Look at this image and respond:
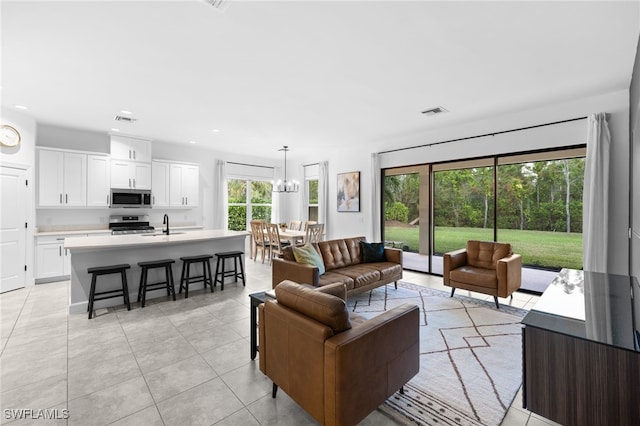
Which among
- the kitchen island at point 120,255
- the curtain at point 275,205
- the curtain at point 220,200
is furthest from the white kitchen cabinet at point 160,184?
the curtain at point 275,205

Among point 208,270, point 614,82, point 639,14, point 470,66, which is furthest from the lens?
point 208,270

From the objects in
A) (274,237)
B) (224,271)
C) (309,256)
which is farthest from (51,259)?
(309,256)

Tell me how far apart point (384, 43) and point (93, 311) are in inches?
182

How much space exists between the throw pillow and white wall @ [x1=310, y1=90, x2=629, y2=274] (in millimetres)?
1724

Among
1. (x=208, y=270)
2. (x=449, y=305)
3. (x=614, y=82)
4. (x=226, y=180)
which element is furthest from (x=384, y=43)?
(x=226, y=180)

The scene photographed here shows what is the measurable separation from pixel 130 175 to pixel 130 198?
474 mm

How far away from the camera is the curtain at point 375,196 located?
21.3 feet

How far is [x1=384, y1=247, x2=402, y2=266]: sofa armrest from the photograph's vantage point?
474 cm

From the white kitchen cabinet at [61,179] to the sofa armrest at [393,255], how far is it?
18.8 feet

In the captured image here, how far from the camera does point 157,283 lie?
4312 mm

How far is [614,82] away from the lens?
3467 mm

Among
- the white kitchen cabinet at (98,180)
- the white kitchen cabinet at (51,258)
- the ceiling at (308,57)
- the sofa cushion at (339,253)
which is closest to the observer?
the ceiling at (308,57)

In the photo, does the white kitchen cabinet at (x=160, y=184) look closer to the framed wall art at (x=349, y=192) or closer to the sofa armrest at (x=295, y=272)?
the sofa armrest at (x=295, y=272)

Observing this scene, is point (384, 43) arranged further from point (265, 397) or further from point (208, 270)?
point (208, 270)
